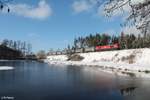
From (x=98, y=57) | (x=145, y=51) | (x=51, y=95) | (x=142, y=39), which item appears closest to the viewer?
(x=142, y=39)

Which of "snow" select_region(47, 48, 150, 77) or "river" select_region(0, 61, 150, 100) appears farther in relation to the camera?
"snow" select_region(47, 48, 150, 77)

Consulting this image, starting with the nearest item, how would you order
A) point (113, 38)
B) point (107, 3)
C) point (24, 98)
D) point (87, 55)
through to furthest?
point (107, 3)
point (24, 98)
point (87, 55)
point (113, 38)

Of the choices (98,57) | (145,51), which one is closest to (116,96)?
(145,51)

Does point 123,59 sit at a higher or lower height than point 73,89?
higher

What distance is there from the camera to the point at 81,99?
19656 millimetres

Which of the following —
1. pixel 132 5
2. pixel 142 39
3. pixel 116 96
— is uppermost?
pixel 132 5

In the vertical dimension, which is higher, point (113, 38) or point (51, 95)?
point (113, 38)

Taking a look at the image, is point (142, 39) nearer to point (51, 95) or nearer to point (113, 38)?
point (51, 95)

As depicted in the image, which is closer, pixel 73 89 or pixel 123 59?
pixel 73 89

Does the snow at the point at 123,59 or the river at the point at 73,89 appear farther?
the snow at the point at 123,59

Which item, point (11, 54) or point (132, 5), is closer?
point (132, 5)

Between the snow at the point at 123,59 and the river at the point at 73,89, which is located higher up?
the snow at the point at 123,59

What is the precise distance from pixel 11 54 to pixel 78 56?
71719 millimetres

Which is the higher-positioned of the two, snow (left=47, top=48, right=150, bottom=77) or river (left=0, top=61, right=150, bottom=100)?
snow (left=47, top=48, right=150, bottom=77)
